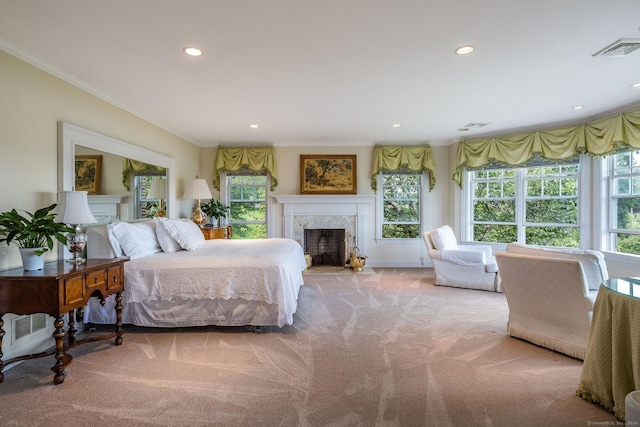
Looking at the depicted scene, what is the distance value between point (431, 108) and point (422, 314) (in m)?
2.56

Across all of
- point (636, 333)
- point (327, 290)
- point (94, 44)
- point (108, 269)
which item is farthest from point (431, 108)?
point (108, 269)

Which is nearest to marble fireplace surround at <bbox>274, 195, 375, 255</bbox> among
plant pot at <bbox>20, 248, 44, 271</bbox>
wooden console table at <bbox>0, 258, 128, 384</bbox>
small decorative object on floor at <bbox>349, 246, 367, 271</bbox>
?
small decorative object on floor at <bbox>349, 246, 367, 271</bbox>

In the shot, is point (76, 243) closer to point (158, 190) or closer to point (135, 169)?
point (135, 169)

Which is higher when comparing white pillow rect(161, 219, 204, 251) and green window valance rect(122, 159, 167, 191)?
green window valance rect(122, 159, 167, 191)

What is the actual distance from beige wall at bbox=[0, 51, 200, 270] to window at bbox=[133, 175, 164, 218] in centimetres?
85

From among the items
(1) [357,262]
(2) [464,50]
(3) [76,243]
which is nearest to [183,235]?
(3) [76,243]

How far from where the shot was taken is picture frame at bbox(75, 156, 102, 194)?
3086 millimetres

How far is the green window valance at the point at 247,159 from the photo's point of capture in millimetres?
5996

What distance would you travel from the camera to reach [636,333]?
1658 millimetres

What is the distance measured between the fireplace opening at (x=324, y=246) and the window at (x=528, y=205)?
2.59 meters

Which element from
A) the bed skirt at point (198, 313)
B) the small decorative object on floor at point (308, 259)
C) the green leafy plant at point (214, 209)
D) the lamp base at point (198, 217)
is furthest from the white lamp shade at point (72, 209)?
the small decorative object on floor at point (308, 259)

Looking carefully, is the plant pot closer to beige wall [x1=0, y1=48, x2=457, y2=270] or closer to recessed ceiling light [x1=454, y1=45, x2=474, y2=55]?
beige wall [x1=0, y1=48, x2=457, y2=270]

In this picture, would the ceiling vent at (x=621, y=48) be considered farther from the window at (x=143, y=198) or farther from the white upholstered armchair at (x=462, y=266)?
the window at (x=143, y=198)

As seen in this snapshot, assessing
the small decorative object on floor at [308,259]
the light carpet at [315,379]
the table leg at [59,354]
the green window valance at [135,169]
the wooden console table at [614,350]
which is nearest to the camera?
the wooden console table at [614,350]
